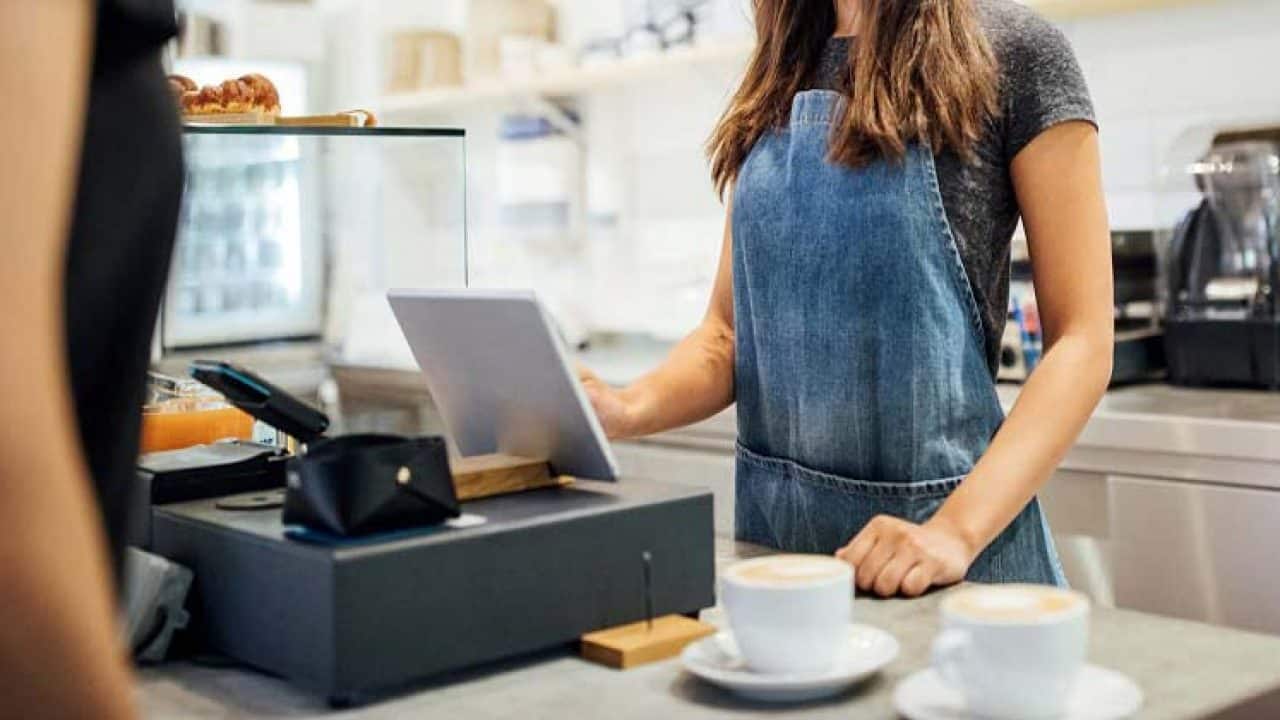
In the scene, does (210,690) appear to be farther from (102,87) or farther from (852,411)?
(852,411)

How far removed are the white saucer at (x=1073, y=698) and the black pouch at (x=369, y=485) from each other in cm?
33

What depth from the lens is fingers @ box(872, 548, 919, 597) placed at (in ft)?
4.23

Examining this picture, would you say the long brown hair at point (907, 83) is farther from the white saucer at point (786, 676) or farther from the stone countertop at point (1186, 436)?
the stone countertop at point (1186, 436)

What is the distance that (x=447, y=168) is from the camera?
1.59 m

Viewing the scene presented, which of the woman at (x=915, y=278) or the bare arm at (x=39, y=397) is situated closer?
the bare arm at (x=39, y=397)

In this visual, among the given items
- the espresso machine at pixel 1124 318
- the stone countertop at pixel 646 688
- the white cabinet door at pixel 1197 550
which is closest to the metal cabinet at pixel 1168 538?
the white cabinet door at pixel 1197 550

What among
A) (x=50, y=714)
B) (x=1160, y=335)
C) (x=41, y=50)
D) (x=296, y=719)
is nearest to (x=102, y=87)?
(x=41, y=50)

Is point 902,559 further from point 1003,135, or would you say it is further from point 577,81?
point 577,81

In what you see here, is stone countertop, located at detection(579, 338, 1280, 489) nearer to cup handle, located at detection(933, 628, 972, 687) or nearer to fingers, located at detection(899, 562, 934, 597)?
fingers, located at detection(899, 562, 934, 597)

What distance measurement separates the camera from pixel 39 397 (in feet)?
1.67

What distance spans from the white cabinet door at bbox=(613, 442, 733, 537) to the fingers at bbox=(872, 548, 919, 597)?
1559mm

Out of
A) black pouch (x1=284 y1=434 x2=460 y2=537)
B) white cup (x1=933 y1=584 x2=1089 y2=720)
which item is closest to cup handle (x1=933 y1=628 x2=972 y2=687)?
white cup (x1=933 y1=584 x2=1089 y2=720)

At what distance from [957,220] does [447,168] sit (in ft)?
1.68

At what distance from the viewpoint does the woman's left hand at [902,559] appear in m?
1.29
